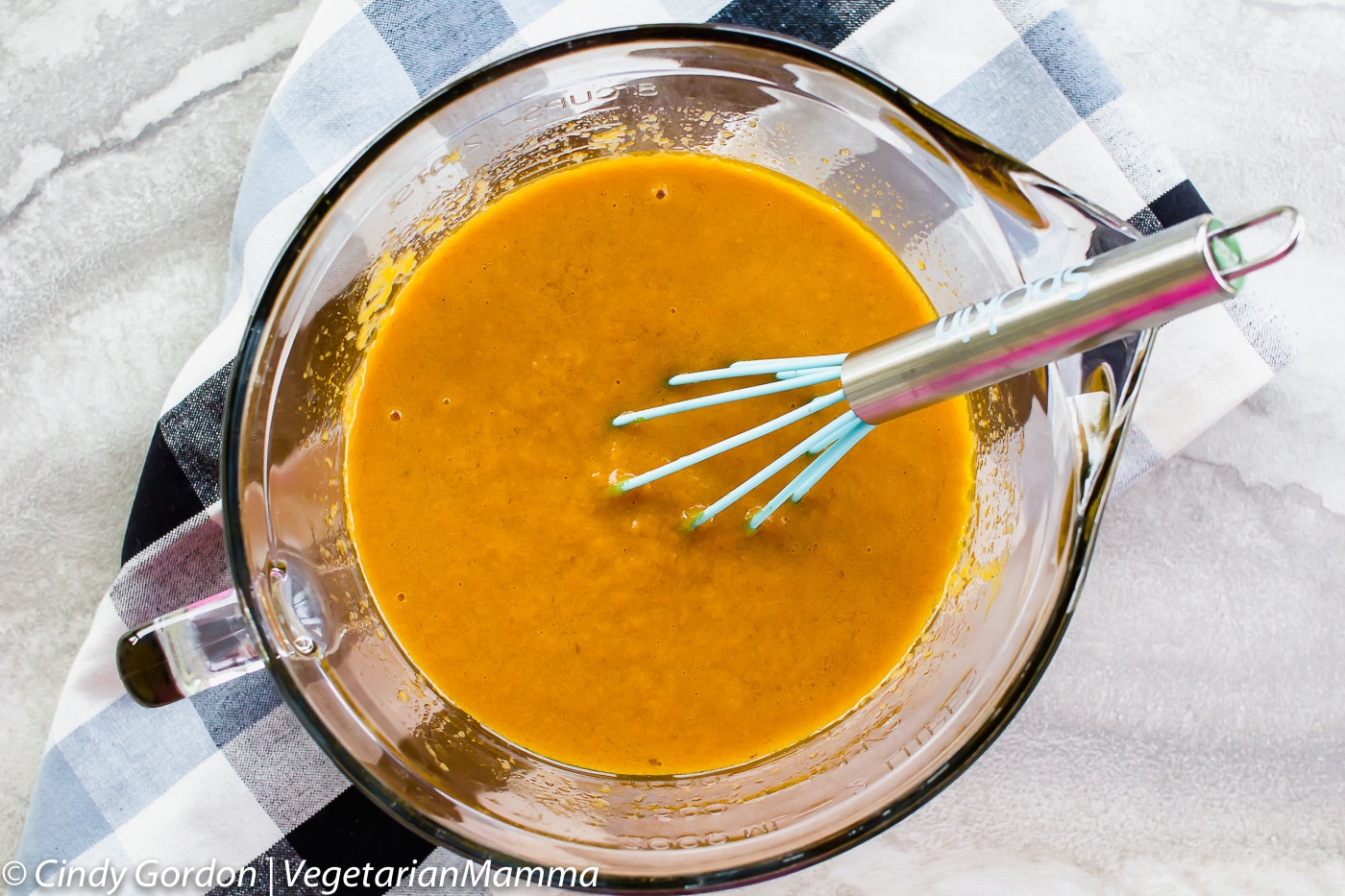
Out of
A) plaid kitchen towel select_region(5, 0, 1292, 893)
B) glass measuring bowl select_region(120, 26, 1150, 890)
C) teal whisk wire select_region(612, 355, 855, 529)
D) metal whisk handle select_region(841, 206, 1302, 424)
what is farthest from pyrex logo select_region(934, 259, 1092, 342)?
plaid kitchen towel select_region(5, 0, 1292, 893)

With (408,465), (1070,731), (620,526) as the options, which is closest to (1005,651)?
(1070,731)

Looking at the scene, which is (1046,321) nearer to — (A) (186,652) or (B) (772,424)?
(B) (772,424)

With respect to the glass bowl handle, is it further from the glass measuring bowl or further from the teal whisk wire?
the teal whisk wire

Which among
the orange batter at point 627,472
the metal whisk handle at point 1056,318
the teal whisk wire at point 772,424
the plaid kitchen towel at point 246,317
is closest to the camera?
the metal whisk handle at point 1056,318

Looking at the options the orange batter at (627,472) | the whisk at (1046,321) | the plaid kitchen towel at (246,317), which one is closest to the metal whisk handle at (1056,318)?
the whisk at (1046,321)

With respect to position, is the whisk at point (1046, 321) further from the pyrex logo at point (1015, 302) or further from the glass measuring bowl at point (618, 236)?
the glass measuring bowl at point (618, 236)

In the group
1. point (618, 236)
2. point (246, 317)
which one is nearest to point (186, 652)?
point (246, 317)
